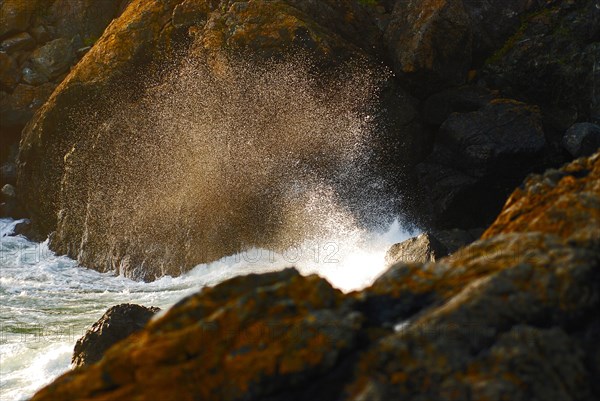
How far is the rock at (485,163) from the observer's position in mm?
21641

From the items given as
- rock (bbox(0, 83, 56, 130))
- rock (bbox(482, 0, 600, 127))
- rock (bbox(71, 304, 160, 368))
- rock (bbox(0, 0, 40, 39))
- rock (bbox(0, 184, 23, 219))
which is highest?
rock (bbox(0, 0, 40, 39))

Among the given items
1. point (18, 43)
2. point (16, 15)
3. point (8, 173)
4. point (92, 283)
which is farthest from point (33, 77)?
point (92, 283)

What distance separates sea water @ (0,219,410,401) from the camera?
16.7 m

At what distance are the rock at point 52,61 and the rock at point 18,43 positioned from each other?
0.85 meters

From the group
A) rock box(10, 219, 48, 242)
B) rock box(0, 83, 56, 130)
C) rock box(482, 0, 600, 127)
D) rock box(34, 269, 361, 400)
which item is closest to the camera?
rock box(34, 269, 361, 400)

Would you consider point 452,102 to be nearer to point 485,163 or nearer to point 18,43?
point 485,163

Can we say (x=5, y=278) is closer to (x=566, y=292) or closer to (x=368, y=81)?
(x=368, y=81)

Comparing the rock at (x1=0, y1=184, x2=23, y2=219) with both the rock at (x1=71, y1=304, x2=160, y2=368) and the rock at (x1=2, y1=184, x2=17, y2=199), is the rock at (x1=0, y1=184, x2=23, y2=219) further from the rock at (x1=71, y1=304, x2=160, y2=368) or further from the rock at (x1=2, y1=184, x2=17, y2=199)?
the rock at (x1=71, y1=304, x2=160, y2=368)

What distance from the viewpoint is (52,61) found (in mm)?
32562

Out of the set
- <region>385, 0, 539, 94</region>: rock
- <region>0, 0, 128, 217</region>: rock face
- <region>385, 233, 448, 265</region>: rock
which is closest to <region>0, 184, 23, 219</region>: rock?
<region>0, 0, 128, 217</region>: rock face

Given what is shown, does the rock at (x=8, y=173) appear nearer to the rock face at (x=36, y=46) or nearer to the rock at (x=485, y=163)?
the rock face at (x=36, y=46)

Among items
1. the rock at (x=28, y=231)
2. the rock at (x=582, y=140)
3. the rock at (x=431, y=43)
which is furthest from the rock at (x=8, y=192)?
the rock at (x=582, y=140)

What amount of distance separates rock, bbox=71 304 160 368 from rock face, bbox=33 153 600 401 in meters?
6.96

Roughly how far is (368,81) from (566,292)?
1916 centimetres
